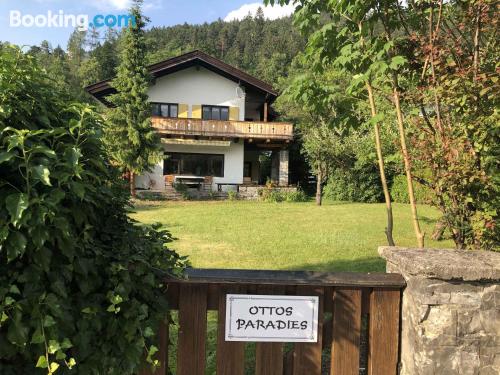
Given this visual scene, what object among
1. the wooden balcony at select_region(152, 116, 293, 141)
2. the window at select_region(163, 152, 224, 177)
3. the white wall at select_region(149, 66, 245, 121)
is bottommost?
the window at select_region(163, 152, 224, 177)

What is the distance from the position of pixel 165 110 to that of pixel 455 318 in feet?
81.6

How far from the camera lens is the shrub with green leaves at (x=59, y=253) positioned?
1.67m

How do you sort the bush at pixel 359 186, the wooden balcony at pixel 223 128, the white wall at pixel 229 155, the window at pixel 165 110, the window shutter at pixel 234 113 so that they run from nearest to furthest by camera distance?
the bush at pixel 359 186 → the wooden balcony at pixel 223 128 → the white wall at pixel 229 155 → the window at pixel 165 110 → the window shutter at pixel 234 113

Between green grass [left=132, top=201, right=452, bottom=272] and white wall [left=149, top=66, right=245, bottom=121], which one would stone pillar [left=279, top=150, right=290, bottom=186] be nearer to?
white wall [left=149, top=66, right=245, bottom=121]

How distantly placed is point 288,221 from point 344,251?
505 centimetres

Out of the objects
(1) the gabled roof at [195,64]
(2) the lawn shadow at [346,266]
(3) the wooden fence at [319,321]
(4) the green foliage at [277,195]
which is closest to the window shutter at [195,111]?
(1) the gabled roof at [195,64]

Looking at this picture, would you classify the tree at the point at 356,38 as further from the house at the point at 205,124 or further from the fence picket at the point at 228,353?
the house at the point at 205,124

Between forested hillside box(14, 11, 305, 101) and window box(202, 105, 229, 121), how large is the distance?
1118 inches

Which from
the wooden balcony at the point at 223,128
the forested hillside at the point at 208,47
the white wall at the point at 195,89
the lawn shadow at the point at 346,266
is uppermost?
the forested hillside at the point at 208,47

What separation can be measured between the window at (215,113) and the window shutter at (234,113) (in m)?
0.25

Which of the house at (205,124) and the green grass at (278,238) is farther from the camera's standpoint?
the house at (205,124)

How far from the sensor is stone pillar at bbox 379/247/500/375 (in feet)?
7.57

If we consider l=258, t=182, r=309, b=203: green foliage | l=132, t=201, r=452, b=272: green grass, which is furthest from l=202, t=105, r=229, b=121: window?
l=132, t=201, r=452, b=272: green grass

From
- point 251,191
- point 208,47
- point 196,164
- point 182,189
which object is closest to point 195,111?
point 196,164
